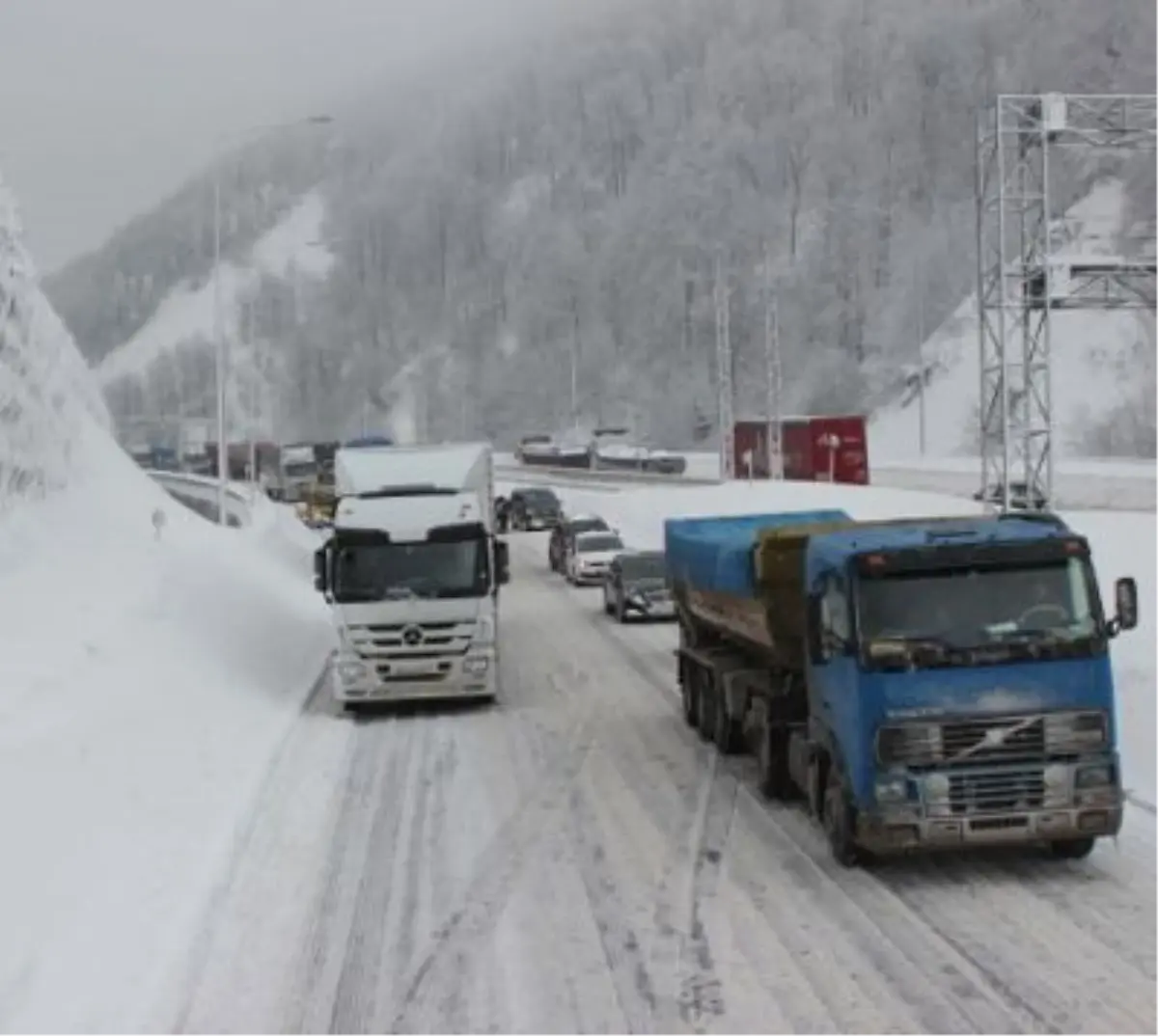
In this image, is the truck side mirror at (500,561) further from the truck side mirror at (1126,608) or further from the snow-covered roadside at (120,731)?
the truck side mirror at (1126,608)

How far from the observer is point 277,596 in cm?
3431

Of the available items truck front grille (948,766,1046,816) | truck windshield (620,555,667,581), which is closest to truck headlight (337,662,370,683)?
truck front grille (948,766,1046,816)

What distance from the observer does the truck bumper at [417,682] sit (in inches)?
860

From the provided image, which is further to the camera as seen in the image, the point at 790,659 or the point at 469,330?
the point at 469,330

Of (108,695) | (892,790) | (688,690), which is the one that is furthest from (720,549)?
(108,695)

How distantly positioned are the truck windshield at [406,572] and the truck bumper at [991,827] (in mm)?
10620

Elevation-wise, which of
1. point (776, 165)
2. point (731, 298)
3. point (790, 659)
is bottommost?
point (790, 659)

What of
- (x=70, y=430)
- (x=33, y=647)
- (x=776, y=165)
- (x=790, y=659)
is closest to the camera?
(x=790, y=659)

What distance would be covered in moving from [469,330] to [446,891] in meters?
156

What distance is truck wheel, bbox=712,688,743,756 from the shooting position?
1794cm

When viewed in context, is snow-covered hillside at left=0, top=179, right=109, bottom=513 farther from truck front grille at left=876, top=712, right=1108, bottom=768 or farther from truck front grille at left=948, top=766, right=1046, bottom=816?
truck front grille at left=948, top=766, right=1046, bottom=816

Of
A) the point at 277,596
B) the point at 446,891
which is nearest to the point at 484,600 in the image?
the point at 446,891

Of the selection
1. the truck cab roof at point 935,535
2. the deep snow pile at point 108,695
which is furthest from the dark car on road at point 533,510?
the truck cab roof at point 935,535

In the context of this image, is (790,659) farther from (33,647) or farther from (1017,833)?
(33,647)
